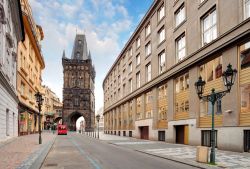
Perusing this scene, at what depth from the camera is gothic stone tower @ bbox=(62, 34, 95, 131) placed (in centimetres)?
11681

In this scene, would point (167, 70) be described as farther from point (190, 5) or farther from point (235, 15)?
point (235, 15)

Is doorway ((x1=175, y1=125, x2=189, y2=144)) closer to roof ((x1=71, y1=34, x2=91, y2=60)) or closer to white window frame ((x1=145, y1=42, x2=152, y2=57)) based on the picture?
white window frame ((x1=145, y1=42, x2=152, y2=57))

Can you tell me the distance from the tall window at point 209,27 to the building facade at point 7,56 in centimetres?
1517

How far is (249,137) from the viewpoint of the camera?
1873 centimetres

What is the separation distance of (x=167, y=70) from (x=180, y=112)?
15.6ft

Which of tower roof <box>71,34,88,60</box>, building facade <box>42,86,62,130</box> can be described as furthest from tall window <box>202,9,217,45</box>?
tower roof <box>71,34,88,60</box>

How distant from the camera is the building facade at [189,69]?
1970cm

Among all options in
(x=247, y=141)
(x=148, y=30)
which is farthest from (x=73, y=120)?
(x=247, y=141)

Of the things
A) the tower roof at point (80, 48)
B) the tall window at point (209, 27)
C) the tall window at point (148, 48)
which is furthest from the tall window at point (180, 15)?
the tower roof at point (80, 48)

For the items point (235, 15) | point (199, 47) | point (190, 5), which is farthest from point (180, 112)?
point (235, 15)

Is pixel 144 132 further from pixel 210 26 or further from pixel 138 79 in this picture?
pixel 210 26

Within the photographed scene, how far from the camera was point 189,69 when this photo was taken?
26.7m

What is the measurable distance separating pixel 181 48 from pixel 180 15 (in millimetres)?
3339

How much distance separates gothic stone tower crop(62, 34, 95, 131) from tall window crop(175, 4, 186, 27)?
88896 millimetres
